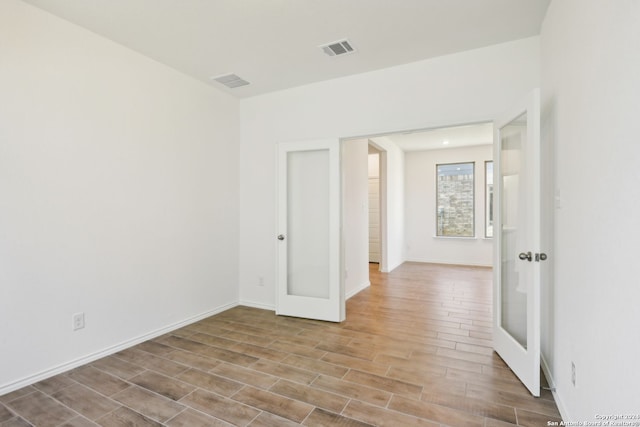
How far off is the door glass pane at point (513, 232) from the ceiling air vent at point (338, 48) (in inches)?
63.0

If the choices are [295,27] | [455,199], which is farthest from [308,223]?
[455,199]

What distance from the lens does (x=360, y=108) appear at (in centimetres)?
362

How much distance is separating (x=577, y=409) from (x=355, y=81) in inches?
132

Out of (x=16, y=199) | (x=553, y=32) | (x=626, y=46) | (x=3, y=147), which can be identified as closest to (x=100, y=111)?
(x=3, y=147)

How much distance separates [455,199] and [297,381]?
663 centimetres

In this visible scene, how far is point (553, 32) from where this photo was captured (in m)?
2.29

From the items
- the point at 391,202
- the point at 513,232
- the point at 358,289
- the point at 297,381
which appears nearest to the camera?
the point at 297,381

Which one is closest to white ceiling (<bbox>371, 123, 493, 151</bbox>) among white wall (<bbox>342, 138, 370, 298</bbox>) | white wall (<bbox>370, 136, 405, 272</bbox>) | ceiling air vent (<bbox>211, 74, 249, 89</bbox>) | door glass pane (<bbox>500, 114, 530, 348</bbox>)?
white wall (<bbox>370, 136, 405, 272</bbox>)

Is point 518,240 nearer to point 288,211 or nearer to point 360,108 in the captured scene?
point 360,108

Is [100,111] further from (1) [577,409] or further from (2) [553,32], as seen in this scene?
(1) [577,409]

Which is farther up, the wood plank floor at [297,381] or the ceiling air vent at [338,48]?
the ceiling air vent at [338,48]

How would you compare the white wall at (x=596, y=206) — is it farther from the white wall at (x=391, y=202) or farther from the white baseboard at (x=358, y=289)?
the white wall at (x=391, y=202)

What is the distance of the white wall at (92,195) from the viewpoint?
2.32m

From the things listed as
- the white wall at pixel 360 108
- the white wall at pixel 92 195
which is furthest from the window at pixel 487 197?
the white wall at pixel 92 195
